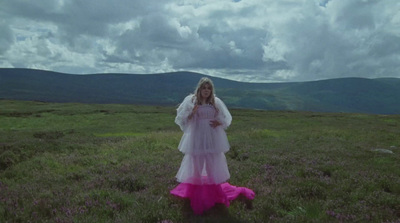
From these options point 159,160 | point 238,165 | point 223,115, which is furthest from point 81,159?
point 223,115

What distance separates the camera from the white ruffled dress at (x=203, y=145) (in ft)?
27.5

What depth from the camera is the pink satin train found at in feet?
25.7

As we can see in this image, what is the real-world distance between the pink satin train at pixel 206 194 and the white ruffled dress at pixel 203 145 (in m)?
0.16

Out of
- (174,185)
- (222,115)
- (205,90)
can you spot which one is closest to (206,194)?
(174,185)

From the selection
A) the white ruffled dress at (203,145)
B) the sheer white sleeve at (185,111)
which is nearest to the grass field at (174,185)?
the white ruffled dress at (203,145)

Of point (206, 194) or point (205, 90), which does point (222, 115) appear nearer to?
point (205, 90)

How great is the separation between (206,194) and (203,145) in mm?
1325

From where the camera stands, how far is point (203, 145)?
8617 millimetres

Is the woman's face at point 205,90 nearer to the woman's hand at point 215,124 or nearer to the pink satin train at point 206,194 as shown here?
the woman's hand at point 215,124

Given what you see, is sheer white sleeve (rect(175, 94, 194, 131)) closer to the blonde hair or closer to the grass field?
the blonde hair

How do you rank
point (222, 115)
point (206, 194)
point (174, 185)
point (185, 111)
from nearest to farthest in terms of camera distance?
A: point (206, 194) → point (185, 111) → point (222, 115) → point (174, 185)

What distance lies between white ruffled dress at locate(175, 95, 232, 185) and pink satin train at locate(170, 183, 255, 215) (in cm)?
16

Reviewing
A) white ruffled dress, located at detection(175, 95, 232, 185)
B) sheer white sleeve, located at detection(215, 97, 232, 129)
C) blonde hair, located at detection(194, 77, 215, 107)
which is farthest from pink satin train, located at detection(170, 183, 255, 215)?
blonde hair, located at detection(194, 77, 215, 107)

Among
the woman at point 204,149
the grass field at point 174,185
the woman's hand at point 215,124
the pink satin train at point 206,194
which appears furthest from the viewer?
the woman's hand at point 215,124
